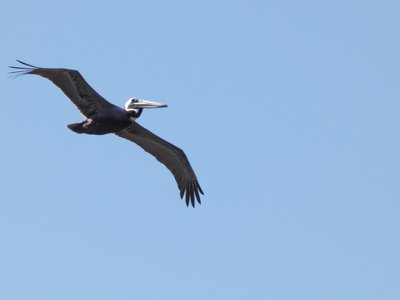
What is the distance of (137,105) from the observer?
25.2m

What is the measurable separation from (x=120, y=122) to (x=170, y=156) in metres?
3.17

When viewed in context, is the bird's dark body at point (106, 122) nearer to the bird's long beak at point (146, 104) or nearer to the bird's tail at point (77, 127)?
the bird's tail at point (77, 127)

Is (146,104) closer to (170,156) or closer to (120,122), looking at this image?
(120,122)

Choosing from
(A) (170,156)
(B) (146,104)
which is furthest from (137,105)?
(A) (170,156)

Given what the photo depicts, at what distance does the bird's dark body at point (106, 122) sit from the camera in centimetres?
2414

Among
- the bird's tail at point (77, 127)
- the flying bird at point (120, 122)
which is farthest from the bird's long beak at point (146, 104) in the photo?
the bird's tail at point (77, 127)

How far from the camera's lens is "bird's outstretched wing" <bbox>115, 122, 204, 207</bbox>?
26.8 meters

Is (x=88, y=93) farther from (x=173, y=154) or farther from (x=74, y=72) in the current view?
(x=173, y=154)

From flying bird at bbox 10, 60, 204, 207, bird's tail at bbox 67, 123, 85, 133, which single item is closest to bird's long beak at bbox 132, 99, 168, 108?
flying bird at bbox 10, 60, 204, 207

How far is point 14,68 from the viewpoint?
22.3 m

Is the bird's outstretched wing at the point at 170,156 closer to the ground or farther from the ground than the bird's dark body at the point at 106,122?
farther from the ground

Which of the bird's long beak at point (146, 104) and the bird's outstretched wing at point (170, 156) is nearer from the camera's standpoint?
the bird's long beak at point (146, 104)

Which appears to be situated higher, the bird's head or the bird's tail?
the bird's head

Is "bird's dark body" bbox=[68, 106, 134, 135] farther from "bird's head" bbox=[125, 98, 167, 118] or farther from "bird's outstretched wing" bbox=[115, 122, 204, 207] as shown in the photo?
"bird's outstretched wing" bbox=[115, 122, 204, 207]
